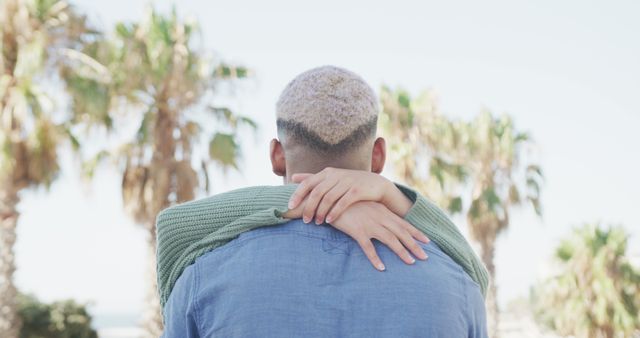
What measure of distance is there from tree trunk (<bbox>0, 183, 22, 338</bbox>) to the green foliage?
14.1ft

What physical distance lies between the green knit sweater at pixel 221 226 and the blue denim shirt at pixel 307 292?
3 centimetres

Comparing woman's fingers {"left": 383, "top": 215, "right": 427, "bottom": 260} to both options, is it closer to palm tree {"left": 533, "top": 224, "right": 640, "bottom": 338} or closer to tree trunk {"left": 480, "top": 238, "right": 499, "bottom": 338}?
palm tree {"left": 533, "top": 224, "right": 640, "bottom": 338}

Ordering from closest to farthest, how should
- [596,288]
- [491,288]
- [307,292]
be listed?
[307,292], [596,288], [491,288]

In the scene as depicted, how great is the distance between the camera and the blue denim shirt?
1.67 meters

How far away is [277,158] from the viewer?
81.8 inches

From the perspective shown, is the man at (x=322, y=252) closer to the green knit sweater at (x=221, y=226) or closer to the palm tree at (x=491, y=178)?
the green knit sweater at (x=221, y=226)

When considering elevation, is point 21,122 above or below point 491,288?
above

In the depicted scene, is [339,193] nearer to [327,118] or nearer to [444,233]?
[327,118]

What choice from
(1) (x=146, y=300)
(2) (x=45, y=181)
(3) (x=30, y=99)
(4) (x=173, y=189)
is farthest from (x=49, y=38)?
(1) (x=146, y=300)

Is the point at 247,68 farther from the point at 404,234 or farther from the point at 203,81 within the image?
the point at 404,234

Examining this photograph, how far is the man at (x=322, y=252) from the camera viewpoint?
1.68m

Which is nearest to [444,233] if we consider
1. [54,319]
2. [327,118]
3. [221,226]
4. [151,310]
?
[327,118]

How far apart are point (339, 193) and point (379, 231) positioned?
131 millimetres

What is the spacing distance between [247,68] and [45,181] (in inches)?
238
